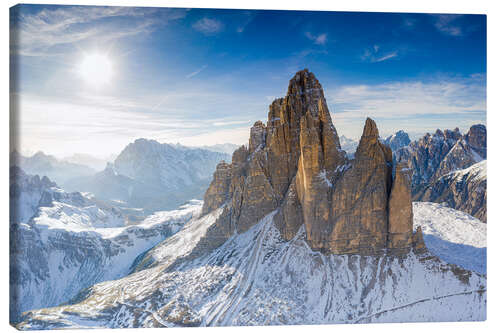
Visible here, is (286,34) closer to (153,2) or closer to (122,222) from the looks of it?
(153,2)

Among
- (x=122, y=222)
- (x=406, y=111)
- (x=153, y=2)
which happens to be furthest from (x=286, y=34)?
(x=122, y=222)

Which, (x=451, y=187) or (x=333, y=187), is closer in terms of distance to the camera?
(x=333, y=187)

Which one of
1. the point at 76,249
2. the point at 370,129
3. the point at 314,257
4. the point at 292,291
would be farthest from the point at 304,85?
the point at 76,249

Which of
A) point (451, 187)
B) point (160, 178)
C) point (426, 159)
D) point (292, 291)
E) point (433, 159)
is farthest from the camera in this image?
point (160, 178)

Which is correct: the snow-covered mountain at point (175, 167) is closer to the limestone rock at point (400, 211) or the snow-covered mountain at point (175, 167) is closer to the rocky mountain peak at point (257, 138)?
the rocky mountain peak at point (257, 138)

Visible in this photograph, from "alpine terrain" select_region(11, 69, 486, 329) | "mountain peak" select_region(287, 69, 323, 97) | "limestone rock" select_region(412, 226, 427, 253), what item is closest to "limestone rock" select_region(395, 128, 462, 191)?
"alpine terrain" select_region(11, 69, 486, 329)

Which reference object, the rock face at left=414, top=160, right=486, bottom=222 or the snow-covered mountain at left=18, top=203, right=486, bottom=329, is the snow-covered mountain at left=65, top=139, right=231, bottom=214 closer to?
the rock face at left=414, top=160, right=486, bottom=222

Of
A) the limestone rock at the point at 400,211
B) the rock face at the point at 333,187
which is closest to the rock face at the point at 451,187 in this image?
the limestone rock at the point at 400,211

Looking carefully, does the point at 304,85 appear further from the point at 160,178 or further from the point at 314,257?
the point at 160,178
